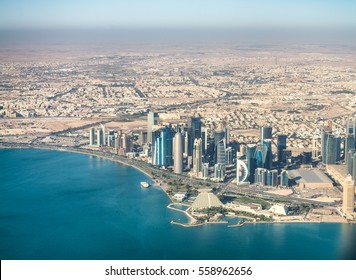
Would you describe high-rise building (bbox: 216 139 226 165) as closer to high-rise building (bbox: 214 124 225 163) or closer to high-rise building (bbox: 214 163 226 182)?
high-rise building (bbox: 214 124 225 163)

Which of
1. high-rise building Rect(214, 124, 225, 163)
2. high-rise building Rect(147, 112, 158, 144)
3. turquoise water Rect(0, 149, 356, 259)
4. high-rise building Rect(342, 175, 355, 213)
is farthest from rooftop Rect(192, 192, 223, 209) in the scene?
high-rise building Rect(147, 112, 158, 144)

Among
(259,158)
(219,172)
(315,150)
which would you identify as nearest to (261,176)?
(259,158)

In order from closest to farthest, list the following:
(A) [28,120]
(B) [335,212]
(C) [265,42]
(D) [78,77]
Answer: (B) [335,212] < (A) [28,120] < (D) [78,77] < (C) [265,42]

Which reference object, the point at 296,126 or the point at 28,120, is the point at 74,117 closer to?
the point at 28,120

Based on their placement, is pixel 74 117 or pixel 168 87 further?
pixel 168 87

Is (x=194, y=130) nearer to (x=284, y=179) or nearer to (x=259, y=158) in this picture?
(x=259, y=158)

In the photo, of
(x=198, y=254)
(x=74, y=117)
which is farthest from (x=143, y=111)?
(x=198, y=254)
